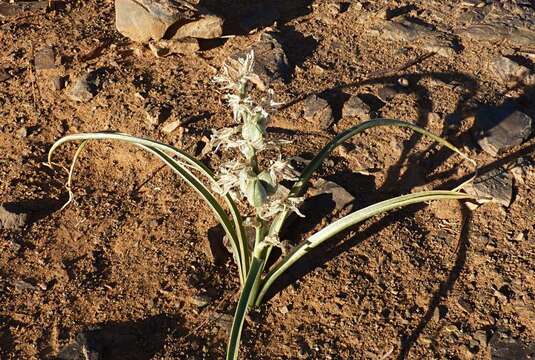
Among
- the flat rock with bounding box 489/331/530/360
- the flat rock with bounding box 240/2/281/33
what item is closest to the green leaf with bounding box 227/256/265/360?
the flat rock with bounding box 489/331/530/360

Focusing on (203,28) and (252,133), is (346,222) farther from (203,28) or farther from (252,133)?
(203,28)

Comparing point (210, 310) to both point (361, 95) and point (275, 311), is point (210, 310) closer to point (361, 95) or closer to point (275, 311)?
point (275, 311)

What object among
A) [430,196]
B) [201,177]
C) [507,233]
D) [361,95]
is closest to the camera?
[430,196]

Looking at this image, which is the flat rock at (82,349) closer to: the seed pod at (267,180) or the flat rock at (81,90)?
the seed pod at (267,180)

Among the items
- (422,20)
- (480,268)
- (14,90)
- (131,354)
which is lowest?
(131,354)

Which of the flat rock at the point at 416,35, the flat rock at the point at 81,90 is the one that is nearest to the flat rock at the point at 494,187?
the flat rock at the point at 416,35

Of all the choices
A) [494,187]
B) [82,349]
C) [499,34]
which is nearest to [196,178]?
[82,349]

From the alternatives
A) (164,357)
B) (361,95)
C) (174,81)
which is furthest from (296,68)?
(164,357)
